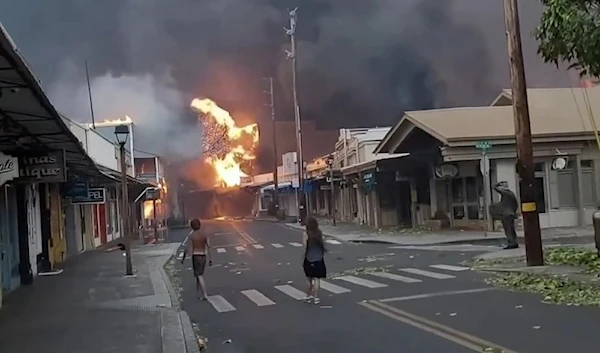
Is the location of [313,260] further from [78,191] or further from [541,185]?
[541,185]

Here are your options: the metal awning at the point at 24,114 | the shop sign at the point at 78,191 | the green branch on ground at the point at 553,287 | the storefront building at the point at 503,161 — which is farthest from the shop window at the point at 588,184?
the metal awning at the point at 24,114

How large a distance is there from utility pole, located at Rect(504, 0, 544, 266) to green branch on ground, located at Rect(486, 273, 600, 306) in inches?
46.9

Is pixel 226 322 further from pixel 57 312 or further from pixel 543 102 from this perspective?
pixel 543 102

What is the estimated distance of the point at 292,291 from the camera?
1634 centimetres

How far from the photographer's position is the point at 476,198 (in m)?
33.7

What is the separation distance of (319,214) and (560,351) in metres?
60.0

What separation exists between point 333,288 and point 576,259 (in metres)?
5.57

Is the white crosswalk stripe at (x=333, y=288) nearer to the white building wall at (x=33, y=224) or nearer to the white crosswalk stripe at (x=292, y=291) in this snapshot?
the white crosswalk stripe at (x=292, y=291)

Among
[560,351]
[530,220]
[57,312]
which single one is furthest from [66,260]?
[560,351]

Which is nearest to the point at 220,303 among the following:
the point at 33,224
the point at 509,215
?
the point at 33,224

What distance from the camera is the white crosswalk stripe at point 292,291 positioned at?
1541cm

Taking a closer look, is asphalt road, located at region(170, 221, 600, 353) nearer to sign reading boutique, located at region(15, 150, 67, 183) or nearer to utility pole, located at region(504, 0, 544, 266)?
utility pole, located at region(504, 0, 544, 266)

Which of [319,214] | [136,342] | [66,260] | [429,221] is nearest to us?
[136,342]

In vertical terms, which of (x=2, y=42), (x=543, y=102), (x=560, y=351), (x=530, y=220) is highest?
(x=543, y=102)
